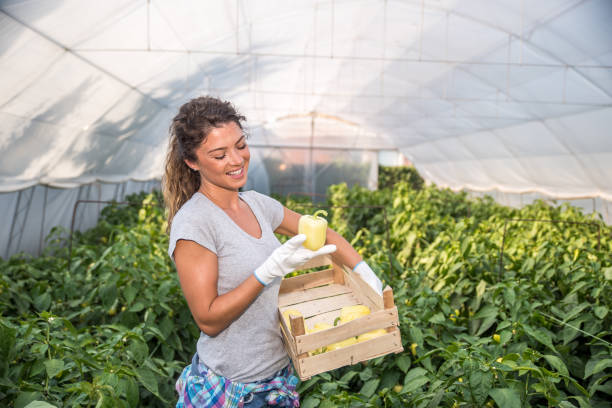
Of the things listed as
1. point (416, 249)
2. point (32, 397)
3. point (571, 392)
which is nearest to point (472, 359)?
point (571, 392)

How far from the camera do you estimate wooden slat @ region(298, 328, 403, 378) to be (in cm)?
136

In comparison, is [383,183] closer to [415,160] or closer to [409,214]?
[415,160]

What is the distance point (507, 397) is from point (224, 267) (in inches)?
39.9

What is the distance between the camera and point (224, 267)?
4.52 feet

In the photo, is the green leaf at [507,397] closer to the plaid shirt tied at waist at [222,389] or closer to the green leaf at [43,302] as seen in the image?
the plaid shirt tied at waist at [222,389]

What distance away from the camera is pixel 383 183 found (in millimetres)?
19156

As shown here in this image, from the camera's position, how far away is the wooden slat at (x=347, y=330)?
1342mm

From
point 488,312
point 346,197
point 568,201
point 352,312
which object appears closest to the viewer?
point 352,312

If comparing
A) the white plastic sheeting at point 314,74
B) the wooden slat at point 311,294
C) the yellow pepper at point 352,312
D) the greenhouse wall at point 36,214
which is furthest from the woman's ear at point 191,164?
the greenhouse wall at point 36,214

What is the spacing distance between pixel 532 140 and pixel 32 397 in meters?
10.7

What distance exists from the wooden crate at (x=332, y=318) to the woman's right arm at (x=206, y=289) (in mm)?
178

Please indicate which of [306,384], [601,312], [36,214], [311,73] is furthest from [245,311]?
[311,73]

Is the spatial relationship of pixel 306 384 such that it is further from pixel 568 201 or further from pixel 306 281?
pixel 568 201

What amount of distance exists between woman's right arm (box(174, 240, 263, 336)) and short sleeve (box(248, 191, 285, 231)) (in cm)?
41
